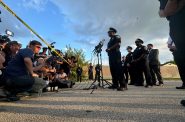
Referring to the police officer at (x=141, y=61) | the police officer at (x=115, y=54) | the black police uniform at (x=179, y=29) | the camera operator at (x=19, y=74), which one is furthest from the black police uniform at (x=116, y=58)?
the black police uniform at (x=179, y=29)

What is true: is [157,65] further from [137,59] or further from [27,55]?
[27,55]

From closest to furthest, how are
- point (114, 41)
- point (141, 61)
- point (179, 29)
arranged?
1. point (179, 29)
2. point (114, 41)
3. point (141, 61)

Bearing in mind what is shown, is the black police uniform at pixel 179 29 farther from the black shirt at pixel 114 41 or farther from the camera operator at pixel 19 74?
A: the black shirt at pixel 114 41

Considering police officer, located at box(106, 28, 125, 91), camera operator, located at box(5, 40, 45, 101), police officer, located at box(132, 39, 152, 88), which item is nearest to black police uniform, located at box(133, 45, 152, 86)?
police officer, located at box(132, 39, 152, 88)

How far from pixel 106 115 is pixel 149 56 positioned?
931 centimetres

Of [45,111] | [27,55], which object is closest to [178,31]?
[45,111]

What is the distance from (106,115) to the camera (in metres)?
4.45

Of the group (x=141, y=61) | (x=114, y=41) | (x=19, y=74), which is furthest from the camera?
(x=141, y=61)

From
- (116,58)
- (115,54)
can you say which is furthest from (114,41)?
(116,58)

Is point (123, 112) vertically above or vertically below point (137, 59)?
below

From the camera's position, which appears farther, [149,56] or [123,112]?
[149,56]

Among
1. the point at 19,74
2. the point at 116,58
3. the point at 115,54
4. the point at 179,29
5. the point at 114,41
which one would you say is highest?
the point at 114,41

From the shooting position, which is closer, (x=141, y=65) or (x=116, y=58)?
(x=116, y=58)

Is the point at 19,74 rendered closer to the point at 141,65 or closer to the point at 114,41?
the point at 114,41
